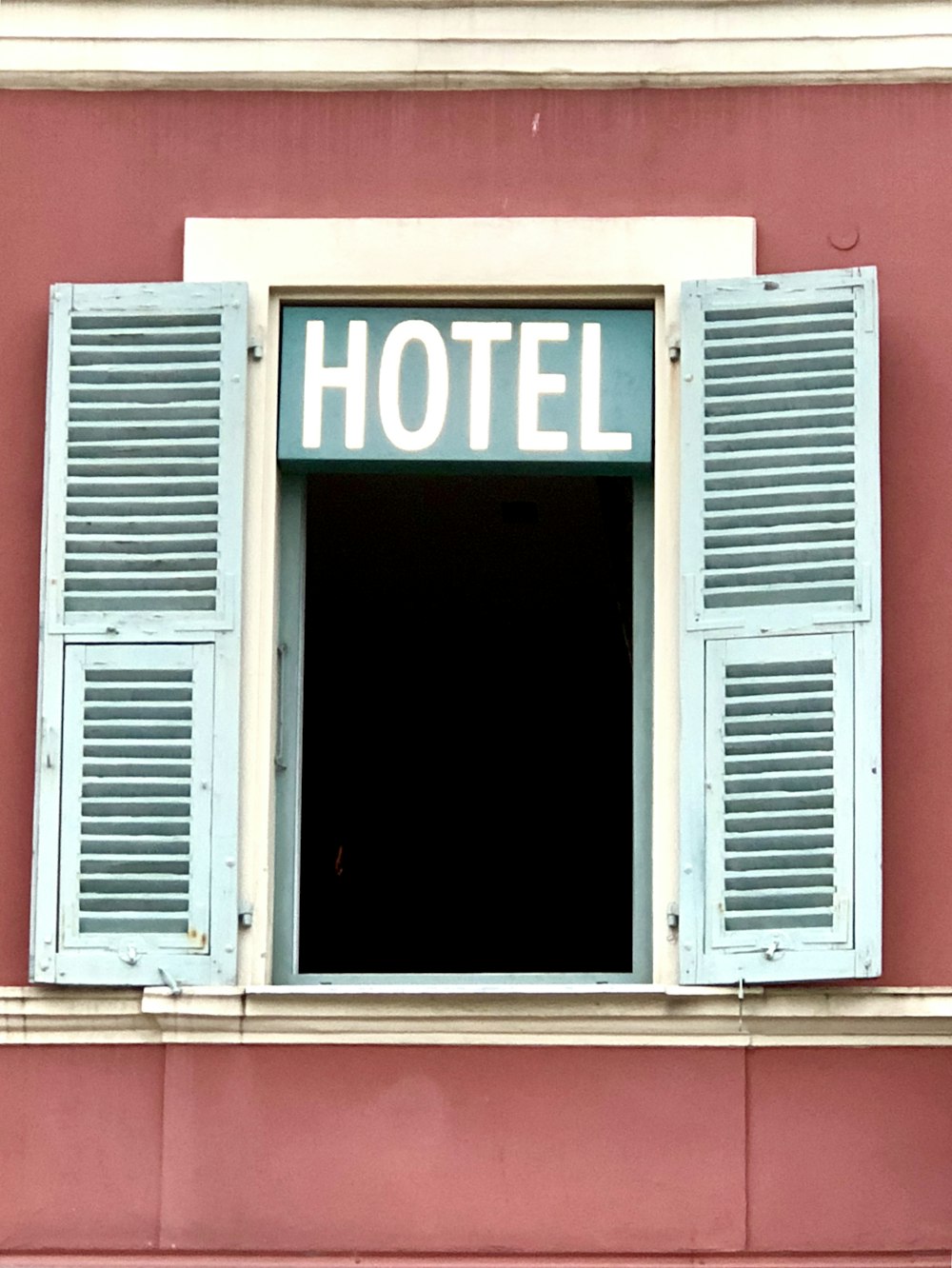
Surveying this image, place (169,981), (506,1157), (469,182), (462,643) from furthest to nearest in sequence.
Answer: (462,643)
(469,182)
(169,981)
(506,1157)

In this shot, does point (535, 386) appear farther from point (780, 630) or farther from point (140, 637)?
point (140, 637)

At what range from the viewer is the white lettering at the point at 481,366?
24.8ft

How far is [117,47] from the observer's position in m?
7.80

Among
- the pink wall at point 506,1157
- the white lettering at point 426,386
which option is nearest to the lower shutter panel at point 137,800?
the pink wall at point 506,1157

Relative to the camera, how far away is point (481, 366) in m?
7.61

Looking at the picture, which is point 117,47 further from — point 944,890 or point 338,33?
point 944,890

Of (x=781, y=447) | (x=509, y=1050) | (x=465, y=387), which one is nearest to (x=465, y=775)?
(x=465, y=387)

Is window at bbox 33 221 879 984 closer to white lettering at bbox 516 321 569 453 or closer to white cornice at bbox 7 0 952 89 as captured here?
white lettering at bbox 516 321 569 453

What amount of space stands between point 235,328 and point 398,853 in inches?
222

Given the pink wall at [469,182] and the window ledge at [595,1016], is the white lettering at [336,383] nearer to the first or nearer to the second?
the pink wall at [469,182]

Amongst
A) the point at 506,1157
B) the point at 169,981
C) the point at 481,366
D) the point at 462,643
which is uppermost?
the point at 481,366

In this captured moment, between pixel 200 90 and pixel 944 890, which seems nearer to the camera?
pixel 944 890

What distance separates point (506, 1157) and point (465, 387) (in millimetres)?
2085

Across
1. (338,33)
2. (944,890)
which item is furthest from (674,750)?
(338,33)
